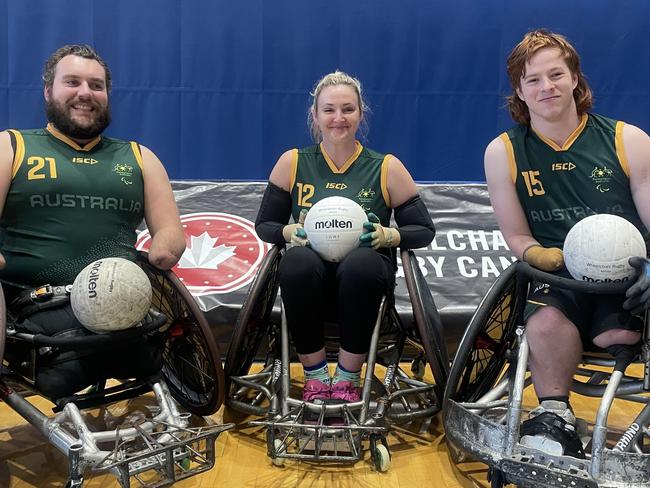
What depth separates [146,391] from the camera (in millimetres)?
2061

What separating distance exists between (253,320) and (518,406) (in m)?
1.05

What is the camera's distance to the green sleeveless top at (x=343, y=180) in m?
2.43

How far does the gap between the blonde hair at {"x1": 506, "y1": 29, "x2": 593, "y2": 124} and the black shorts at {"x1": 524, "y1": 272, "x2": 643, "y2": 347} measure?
659 millimetres

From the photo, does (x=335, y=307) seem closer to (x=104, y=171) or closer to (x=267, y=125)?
(x=104, y=171)

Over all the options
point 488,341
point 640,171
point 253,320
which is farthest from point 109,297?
point 640,171

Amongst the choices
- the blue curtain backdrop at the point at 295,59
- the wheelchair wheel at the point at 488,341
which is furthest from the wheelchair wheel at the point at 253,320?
the blue curtain backdrop at the point at 295,59

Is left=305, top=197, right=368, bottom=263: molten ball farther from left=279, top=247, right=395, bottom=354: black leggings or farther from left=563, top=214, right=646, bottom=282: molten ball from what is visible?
left=563, top=214, right=646, bottom=282: molten ball

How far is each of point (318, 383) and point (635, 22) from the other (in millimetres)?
4347

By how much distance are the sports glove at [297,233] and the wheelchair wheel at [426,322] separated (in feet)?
1.18

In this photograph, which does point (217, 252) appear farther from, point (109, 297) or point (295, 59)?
point (295, 59)

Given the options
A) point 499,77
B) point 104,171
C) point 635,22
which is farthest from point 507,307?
point 635,22

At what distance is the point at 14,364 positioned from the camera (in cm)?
198

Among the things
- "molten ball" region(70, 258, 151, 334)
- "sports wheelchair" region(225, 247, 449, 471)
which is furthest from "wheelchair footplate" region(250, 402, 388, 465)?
"molten ball" region(70, 258, 151, 334)

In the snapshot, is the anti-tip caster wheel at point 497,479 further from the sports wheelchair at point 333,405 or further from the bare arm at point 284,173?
the bare arm at point 284,173
